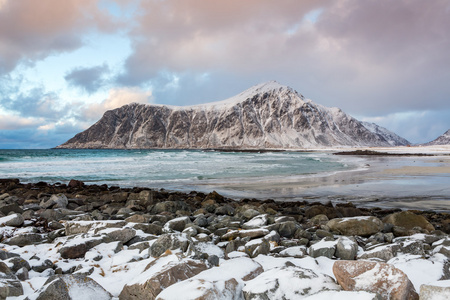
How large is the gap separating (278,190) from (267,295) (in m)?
14.3

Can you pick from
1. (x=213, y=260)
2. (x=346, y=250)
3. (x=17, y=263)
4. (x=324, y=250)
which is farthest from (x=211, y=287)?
(x=17, y=263)

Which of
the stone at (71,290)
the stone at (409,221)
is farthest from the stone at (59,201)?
the stone at (409,221)

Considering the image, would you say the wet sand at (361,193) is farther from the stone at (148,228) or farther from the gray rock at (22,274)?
the gray rock at (22,274)

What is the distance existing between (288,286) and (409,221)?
6.53 m

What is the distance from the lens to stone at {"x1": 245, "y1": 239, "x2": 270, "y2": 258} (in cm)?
514

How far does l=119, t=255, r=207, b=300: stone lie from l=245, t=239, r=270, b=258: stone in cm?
148

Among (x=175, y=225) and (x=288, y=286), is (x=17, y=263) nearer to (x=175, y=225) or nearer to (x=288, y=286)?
(x=175, y=225)

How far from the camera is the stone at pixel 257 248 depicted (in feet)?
16.9

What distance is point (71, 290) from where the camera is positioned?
3.34 m

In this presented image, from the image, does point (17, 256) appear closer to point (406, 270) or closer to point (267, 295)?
point (267, 295)

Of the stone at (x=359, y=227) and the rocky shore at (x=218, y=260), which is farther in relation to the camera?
the stone at (x=359, y=227)

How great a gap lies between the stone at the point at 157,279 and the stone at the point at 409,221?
6.44 metres

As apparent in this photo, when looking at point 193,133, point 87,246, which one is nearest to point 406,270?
point 87,246

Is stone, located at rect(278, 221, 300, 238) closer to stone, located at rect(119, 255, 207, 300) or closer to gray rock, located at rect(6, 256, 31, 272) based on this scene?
stone, located at rect(119, 255, 207, 300)
